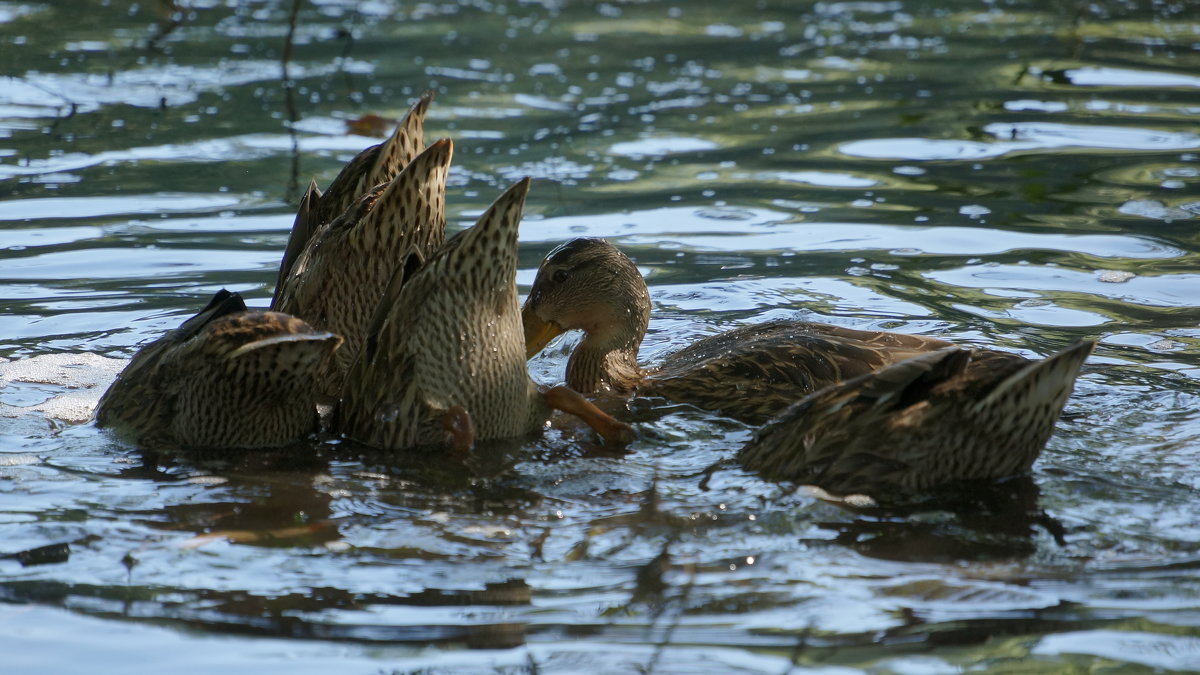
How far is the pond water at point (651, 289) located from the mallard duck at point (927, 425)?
15cm

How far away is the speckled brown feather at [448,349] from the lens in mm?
5422

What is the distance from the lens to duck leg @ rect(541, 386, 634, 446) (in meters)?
5.70

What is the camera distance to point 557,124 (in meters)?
11.5

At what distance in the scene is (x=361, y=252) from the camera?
6.13m

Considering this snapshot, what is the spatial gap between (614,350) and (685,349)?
0.34m

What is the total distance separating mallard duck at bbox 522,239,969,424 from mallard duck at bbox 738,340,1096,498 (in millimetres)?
836

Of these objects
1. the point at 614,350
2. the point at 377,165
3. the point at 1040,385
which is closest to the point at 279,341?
the point at 377,165

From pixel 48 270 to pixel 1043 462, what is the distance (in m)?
5.65

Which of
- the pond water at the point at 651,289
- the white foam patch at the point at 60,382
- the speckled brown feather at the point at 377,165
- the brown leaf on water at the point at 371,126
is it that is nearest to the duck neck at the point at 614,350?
the pond water at the point at 651,289

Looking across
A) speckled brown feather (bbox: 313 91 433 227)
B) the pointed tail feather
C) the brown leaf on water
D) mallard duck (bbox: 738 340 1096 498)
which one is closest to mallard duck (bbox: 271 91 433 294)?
speckled brown feather (bbox: 313 91 433 227)

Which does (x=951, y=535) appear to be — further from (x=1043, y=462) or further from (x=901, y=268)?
(x=901, y=268)

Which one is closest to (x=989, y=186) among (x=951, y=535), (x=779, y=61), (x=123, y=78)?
(x=779, y=61)

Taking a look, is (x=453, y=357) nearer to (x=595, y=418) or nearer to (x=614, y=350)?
(x=595, y=418)

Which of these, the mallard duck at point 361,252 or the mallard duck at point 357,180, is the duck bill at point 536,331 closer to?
the mallard duck at point 361,252
